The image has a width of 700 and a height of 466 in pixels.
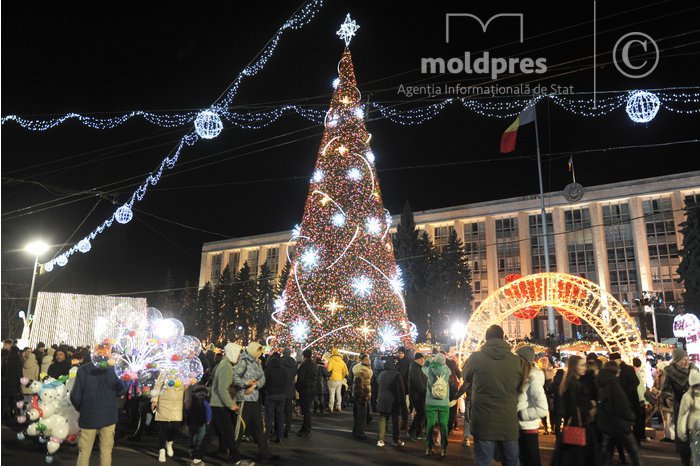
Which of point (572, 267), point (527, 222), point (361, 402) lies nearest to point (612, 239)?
point (572, 267)

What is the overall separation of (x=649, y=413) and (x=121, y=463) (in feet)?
34.2

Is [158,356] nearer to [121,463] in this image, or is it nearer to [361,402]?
[121,463]

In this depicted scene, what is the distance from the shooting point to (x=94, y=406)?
5551 mm

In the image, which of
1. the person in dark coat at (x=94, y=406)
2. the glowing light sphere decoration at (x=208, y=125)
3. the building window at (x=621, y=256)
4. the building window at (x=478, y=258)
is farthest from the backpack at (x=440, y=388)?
the building window at (x=478, y=258)

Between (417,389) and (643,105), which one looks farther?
(643,105)

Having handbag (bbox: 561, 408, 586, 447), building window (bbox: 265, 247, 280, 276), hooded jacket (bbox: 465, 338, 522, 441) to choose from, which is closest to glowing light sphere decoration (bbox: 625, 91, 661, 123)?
handbag (bbox: 561, 408, 586, 447)

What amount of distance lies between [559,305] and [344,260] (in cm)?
704

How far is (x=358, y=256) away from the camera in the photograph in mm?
17141

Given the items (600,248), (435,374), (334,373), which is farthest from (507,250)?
(435,374)

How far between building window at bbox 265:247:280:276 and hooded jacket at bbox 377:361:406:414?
2625 inches

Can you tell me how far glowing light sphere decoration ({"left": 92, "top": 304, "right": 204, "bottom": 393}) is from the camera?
810 centimetres

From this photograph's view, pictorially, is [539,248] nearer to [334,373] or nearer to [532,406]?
[334,373]

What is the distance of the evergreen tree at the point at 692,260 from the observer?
33188 millimetres

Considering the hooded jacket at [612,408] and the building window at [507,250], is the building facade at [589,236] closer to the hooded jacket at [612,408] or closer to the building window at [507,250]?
the building window at [507,250]
